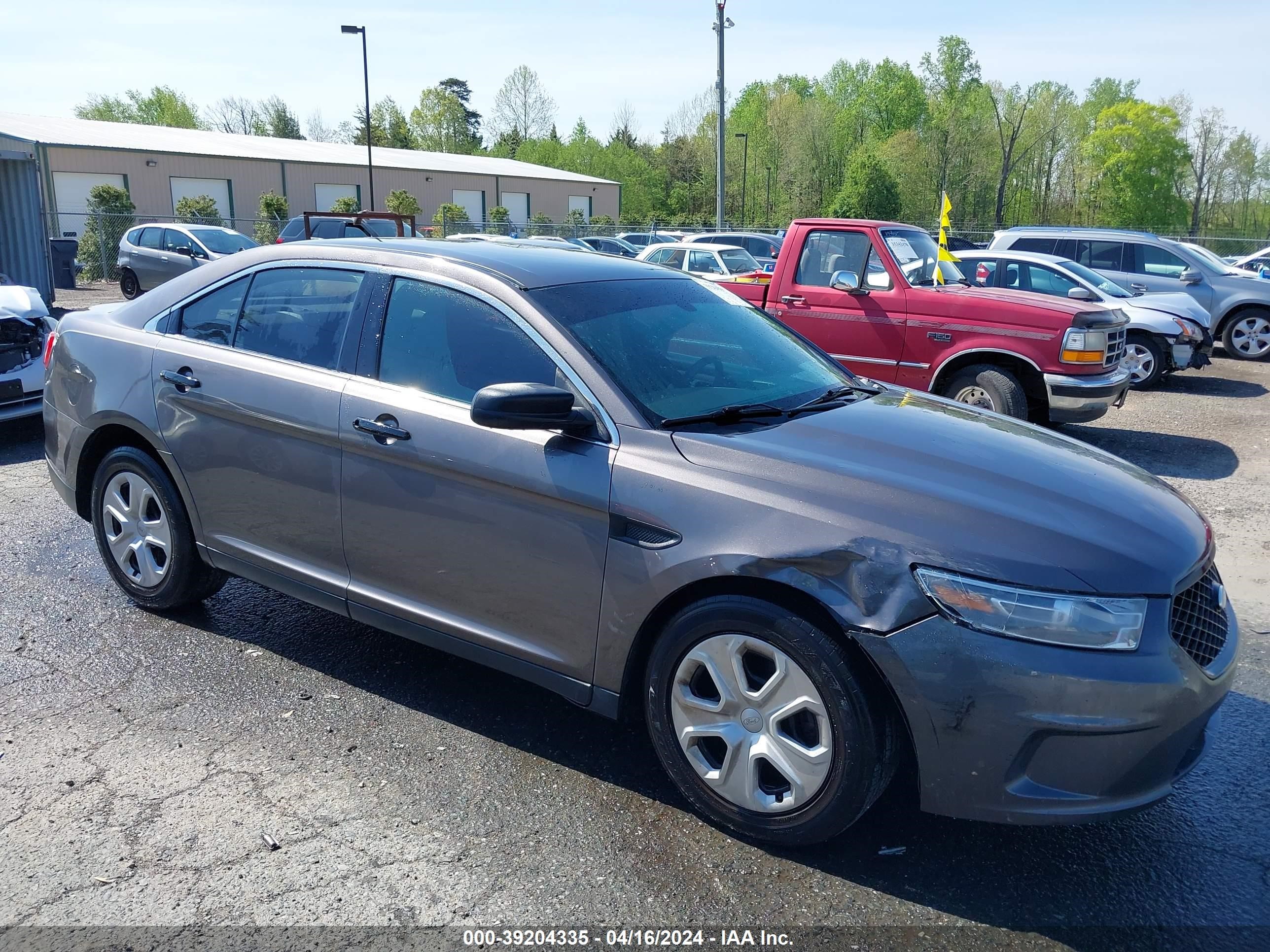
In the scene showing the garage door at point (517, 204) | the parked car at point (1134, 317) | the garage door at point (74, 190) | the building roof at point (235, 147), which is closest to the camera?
the parked car at point (1134, 317)

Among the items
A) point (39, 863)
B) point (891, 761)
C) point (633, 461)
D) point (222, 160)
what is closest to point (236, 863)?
point (39, 863)

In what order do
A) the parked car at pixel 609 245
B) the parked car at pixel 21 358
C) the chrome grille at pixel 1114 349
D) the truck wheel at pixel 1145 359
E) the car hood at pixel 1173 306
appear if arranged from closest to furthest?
the parked car at pixel 21 358 < the chrome grille at pixel 1114 349 < the truck wheel at pixel 1145 359 < the car hood at pixel 1173 306 < the parked car at pixel 609 245

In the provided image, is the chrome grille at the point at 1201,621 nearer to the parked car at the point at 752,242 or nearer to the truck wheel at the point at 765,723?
the truck wheel at the point at 765,723

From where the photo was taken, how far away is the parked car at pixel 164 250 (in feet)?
70.6

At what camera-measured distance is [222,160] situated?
4306 centimetres

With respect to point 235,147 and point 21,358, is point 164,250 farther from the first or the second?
point 235,147

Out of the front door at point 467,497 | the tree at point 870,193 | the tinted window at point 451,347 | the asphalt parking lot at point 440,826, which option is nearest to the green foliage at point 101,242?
the asphalt parking lot at point 440,826

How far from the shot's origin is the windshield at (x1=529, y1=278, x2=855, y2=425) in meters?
3.46

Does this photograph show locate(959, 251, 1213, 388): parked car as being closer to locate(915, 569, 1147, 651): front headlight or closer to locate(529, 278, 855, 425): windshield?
locate(529, 278, 855, 425): windshield

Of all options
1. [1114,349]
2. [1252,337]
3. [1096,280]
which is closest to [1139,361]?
[1096,280]

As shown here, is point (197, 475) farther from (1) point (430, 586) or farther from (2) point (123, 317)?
(1) point (430, 586)

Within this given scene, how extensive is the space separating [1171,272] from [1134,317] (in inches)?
143

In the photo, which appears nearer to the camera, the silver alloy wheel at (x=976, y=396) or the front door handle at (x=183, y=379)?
the front door handle at (x=183, y=379)

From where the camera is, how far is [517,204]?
55375mm
